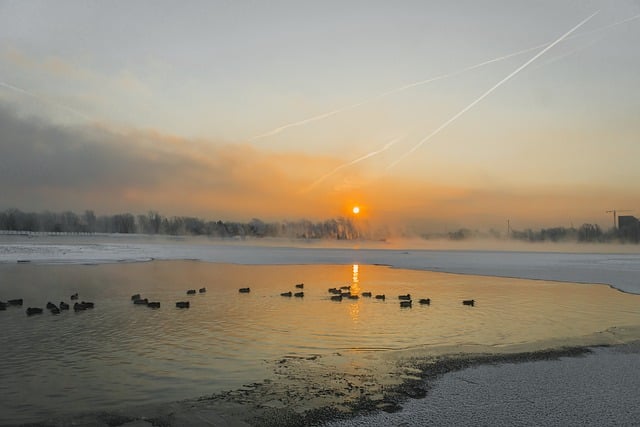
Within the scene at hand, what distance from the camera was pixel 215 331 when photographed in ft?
45.3

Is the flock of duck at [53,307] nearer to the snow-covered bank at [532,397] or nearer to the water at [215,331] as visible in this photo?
the water at [215,331]

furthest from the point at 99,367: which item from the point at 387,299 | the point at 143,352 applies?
the point at 387,299

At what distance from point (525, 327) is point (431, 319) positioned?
2781 millimetres

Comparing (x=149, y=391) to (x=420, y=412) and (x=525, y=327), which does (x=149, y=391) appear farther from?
(x=525, y=327)

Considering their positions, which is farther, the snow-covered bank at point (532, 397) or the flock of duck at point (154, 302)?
the flock of duck at point (154, 302)

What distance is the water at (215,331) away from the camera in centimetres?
877

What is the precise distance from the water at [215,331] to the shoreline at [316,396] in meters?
0.51

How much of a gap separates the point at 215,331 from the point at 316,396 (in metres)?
6.44

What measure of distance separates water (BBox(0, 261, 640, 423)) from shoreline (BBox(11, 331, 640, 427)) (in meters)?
0.51

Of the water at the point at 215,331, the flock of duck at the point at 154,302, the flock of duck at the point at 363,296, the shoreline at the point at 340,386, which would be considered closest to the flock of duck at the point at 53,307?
the flock of duck at the point at 154,302

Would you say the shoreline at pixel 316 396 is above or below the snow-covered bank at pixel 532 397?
above

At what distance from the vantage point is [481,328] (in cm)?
1429

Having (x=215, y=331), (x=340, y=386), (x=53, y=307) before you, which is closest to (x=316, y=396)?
(x=340, y=386)

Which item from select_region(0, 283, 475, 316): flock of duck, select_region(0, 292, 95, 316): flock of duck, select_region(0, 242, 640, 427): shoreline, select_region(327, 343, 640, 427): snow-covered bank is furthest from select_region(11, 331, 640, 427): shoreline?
select_region(0, 292, 95, 316): flock of duck
